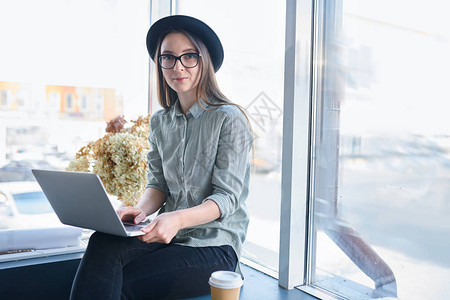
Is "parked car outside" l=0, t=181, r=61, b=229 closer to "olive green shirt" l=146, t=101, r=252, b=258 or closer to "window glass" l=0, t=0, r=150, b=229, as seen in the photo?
"window glass" l=0, t=0, r=150, b=229

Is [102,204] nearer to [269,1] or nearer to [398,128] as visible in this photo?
[398,128]

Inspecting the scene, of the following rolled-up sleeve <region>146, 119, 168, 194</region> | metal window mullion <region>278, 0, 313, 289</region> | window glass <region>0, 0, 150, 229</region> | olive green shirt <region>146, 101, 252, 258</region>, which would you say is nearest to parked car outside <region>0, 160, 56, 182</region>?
window glass <region>0, 0, 150, 229</region>

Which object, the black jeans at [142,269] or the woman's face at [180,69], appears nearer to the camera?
the black jeans at [142,269]

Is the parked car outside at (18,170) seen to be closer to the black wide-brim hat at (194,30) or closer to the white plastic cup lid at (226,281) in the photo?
the black wide-brim hat at (194,30)

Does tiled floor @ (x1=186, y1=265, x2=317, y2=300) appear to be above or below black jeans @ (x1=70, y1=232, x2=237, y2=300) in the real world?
below

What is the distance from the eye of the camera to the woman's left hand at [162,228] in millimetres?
1427

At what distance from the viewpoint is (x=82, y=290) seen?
1.39 m

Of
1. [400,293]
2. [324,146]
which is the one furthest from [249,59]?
[400,293]

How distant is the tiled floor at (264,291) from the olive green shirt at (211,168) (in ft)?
0.56

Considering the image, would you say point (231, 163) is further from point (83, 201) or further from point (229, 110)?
point (83, 201)

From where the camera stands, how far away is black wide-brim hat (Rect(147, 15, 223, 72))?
5.76 feet

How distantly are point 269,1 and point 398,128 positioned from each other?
0.91 m

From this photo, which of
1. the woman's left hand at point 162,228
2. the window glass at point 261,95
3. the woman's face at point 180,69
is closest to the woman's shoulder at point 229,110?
the woman's face at point 180,69

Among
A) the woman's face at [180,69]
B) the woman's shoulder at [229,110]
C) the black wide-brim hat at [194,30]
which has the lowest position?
the woman's shoulder at [229,110]
